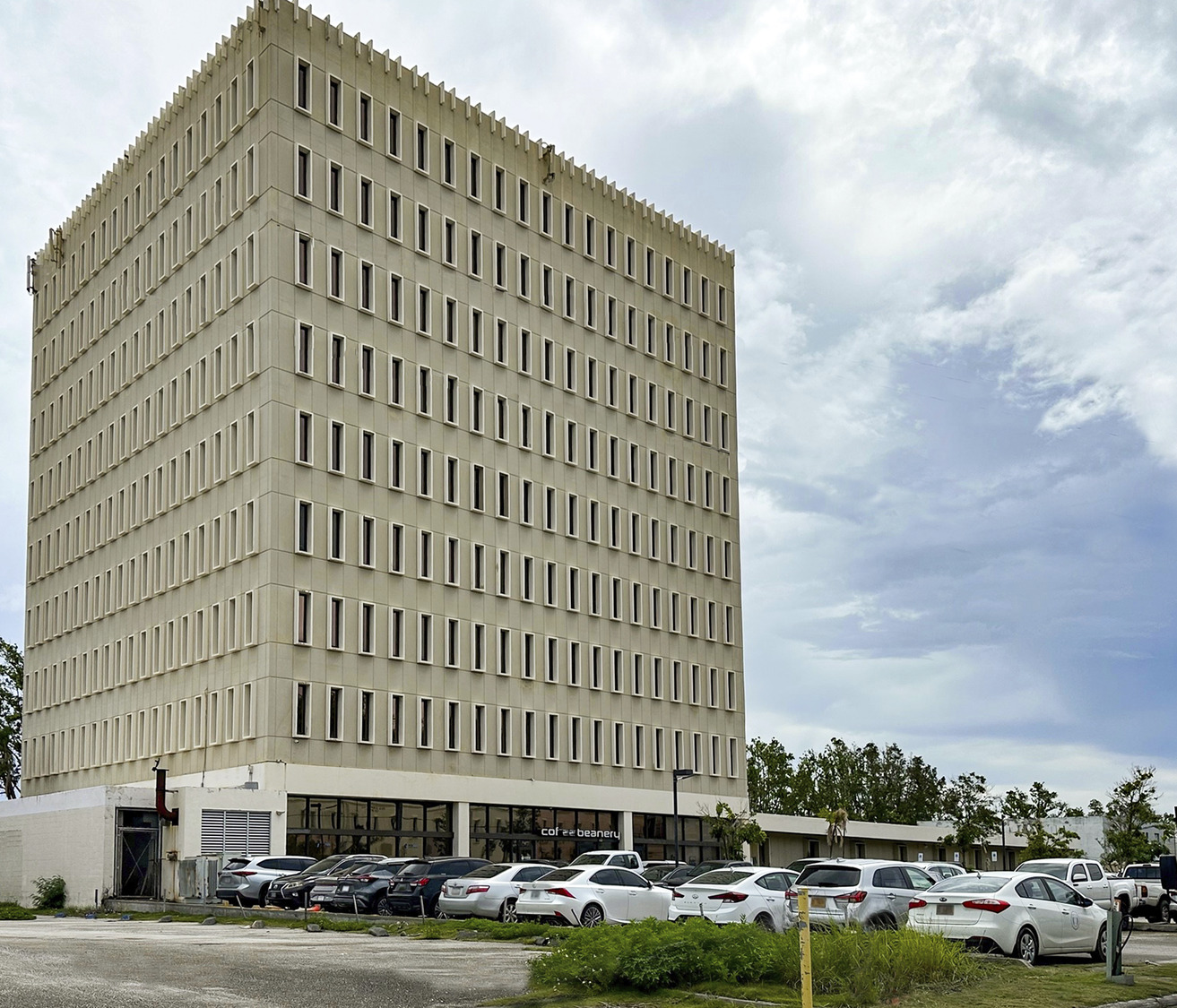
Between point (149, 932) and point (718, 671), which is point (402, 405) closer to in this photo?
point (718, 671)

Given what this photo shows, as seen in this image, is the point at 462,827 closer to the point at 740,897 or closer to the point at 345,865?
the point at 345,865

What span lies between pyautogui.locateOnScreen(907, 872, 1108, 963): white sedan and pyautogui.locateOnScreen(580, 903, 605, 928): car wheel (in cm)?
836

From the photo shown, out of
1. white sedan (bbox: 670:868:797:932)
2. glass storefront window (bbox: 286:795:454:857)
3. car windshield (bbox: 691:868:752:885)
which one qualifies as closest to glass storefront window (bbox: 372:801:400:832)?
glass storefront window (bbox: 286:795:454:857)

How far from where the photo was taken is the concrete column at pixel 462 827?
218 feet

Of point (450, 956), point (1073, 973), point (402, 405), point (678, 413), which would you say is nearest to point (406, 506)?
point (402, 405)

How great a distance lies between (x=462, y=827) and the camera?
219ft

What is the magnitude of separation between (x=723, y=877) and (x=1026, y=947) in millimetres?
6309

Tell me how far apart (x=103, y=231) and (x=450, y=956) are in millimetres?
65161

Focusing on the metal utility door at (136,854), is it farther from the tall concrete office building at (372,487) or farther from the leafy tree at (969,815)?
the leafy tree at (969,815)

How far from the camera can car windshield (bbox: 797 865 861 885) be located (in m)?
27.4

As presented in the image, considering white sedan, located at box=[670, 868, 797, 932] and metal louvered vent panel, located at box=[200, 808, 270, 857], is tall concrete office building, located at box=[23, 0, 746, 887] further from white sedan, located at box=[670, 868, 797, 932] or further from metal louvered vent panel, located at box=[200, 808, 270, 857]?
white sedan, located at box=[670, 868, 797, 932]

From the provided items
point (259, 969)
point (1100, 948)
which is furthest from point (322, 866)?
point (1100, 948)

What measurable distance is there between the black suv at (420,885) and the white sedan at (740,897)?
9848 mm

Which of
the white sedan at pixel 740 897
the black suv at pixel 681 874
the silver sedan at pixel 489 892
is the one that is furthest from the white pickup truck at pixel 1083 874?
the silver sedan at pixel 489 892
